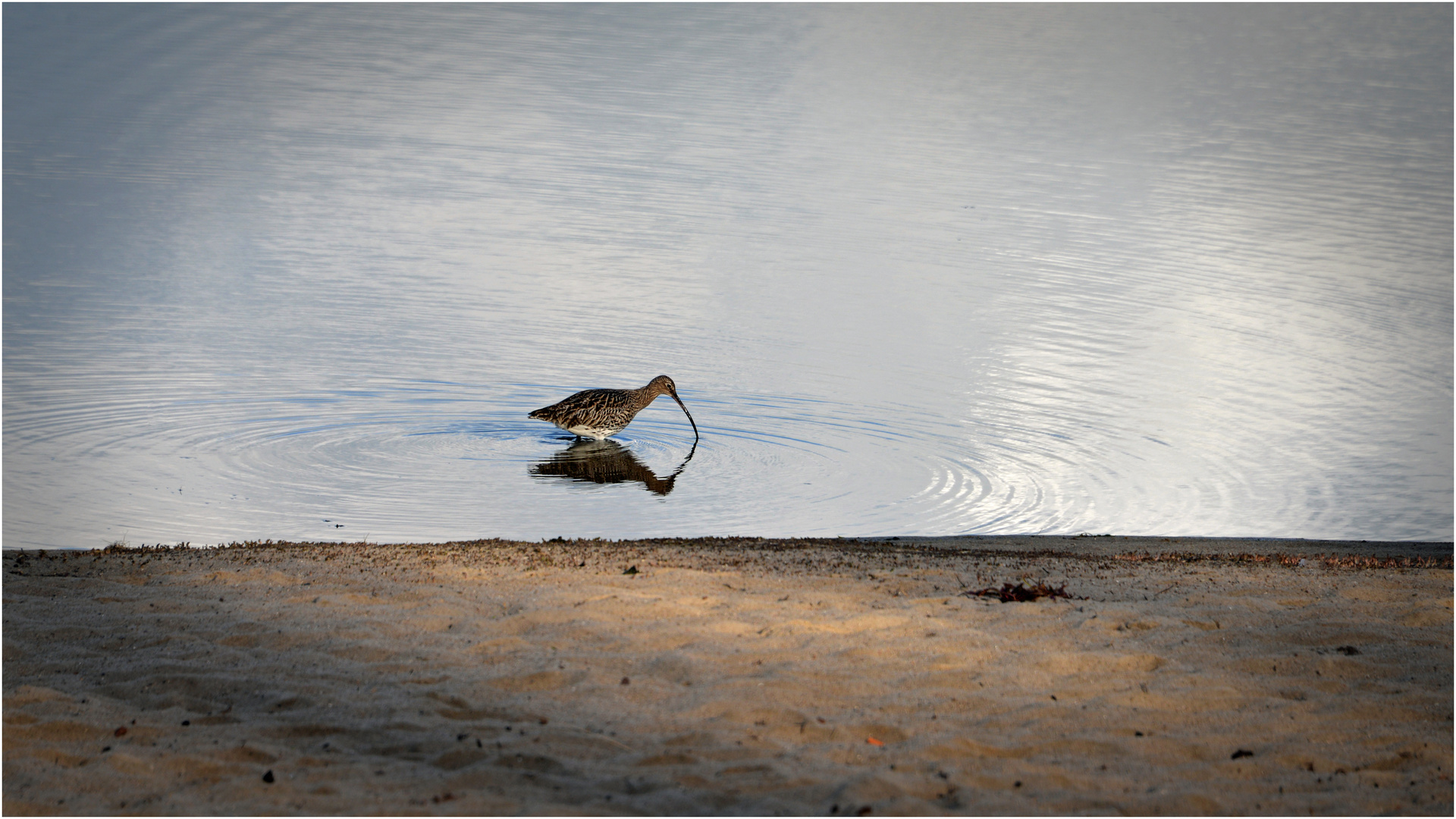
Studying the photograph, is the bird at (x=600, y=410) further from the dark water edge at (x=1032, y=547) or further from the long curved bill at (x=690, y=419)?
the dark water edge at (x=1032, y=547)

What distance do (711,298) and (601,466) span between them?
6.60 metres

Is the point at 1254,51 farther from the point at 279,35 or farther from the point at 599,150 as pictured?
the point at 279,35

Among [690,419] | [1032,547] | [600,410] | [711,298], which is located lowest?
[1032,547]

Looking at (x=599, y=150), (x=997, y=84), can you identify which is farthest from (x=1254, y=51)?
(x=599, y=150)

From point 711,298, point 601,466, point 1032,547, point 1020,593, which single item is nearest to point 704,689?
point 1020,593

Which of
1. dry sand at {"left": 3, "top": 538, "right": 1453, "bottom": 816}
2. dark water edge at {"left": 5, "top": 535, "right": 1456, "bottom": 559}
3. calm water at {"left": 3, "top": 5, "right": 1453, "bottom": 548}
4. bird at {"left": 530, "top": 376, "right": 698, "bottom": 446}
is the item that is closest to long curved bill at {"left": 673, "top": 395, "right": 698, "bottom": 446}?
bird at {"left": 530, "top": 376, "right": 698, "bottom": 446}

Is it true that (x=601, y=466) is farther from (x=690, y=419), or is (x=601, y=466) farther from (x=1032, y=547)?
(x=1032, y=547)

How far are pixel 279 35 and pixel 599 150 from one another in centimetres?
2021

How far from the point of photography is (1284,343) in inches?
731

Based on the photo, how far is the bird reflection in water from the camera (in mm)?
13070

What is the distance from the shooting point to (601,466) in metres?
13.6

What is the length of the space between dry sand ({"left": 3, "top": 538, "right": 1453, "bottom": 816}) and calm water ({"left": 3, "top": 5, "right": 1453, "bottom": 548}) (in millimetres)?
3164

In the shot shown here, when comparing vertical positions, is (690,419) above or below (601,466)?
above

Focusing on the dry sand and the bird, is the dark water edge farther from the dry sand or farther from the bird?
the bird
